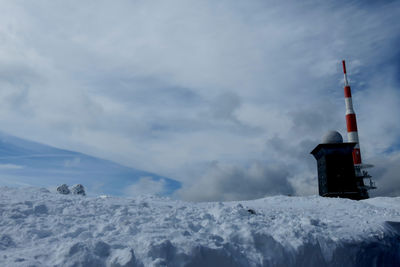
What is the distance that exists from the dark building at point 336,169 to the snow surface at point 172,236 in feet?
39.6

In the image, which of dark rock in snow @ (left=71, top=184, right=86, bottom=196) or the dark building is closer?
dark rock in snow @ (left=71, top=184, right=86, bottom=196)

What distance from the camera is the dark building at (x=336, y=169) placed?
22500mm

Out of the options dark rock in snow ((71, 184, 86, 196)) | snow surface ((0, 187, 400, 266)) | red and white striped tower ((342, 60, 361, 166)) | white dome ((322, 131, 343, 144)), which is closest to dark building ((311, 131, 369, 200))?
white dome ((322, 131, 343, 144))

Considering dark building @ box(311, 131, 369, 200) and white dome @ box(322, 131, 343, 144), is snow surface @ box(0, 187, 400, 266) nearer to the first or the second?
dark building @ box(311, 131, 369, 200)

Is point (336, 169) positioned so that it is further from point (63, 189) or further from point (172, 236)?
point (172, 236)

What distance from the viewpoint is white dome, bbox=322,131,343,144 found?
23797 mm

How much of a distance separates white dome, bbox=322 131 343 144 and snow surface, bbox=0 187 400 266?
13487mm

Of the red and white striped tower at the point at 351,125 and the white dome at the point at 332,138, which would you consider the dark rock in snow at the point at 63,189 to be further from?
the red and white striped tower at the point at 351,125

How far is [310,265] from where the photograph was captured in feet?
25.8

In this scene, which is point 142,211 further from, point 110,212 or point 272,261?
point 272,261

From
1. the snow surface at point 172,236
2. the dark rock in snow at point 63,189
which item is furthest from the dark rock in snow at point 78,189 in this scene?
the snow surface at point 172,236

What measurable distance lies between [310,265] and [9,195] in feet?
26.7

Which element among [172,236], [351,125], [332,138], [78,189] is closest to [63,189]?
[78,189]

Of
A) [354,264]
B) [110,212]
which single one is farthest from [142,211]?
[354,264]
